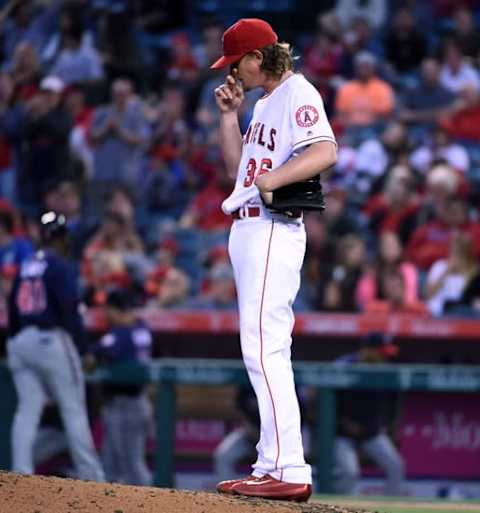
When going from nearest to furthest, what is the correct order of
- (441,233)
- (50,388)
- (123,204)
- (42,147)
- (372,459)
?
(50,388) < (372,459) < (441,233) < (123,204) < (42,147)

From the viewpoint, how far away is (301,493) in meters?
5.28

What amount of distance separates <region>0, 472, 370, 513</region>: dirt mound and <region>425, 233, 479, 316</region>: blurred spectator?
16.9 ft

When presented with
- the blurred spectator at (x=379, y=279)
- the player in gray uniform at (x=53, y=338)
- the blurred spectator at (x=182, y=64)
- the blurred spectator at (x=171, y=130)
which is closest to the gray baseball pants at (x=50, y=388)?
the player in gray uniform at (x=53, y=338)


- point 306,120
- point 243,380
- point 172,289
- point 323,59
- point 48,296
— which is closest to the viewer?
point 306,120

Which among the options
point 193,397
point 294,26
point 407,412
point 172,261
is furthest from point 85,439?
point 294,26

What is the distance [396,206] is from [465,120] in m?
1.53

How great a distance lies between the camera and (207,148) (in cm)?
1264

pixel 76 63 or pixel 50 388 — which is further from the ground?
pixel 76 63

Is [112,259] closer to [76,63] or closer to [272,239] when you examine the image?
Result: [76,63]

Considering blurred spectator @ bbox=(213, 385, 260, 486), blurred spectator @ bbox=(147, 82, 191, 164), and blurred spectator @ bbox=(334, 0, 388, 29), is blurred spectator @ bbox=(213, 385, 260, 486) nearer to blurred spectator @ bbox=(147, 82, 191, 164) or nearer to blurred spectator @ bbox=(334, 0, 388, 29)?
blurred spectator @ bbox=(147, 82, 191, 164)

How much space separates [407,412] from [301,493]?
437cm

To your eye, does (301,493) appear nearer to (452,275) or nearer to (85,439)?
(85,439)

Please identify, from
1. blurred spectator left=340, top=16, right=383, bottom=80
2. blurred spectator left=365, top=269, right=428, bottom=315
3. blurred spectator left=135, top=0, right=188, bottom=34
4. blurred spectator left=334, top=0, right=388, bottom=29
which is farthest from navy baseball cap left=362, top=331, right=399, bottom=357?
blurred spectator left=135, top=0, right=188, bottom=34

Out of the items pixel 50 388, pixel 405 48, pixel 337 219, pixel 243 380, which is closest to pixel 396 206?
pixel 337 219
